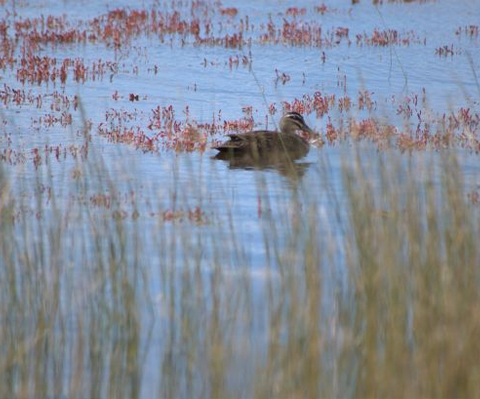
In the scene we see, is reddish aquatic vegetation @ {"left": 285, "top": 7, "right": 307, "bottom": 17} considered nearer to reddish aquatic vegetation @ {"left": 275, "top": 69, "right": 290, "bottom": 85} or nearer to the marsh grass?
reddish aquatic vegetation @ {"left": 275, "top": 69, "right": 290, "bottom": 85}

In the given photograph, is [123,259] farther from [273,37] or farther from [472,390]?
[273,37]

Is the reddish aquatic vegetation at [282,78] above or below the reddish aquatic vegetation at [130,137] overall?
below

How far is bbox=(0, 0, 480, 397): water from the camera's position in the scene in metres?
7.08

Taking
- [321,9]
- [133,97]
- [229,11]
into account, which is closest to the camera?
[133,97]

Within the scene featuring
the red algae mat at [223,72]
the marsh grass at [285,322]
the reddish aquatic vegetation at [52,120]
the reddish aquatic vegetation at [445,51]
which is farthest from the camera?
the reddish aquatic vegetation at [445,51]

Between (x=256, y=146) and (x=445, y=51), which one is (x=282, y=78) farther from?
(x=256, y=146)

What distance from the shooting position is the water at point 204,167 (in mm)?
7082

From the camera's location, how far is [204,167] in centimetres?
1399

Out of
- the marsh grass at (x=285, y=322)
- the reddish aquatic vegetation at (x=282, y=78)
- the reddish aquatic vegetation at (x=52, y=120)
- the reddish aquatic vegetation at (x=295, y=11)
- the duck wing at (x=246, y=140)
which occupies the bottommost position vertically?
the reddish aquatic vegetation at (x=282, y=78)

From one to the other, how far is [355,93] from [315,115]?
178cm

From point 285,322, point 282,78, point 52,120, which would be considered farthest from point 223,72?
point 285,322

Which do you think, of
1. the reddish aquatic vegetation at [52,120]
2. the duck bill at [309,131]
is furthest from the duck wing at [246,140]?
the reddish aquatic vegetation at [52,120]

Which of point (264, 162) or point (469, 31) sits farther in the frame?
point (469, 31)

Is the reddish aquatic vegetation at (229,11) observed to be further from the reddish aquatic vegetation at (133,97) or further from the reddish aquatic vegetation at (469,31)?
the reddish aquatic vegetation at (133,97)
